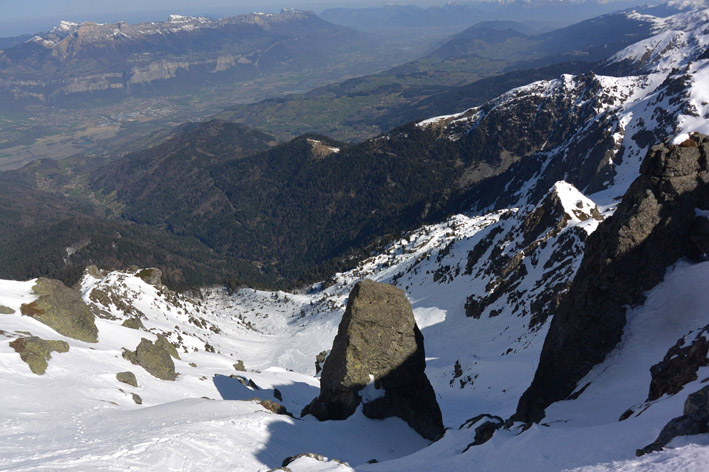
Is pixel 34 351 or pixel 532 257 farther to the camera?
pixel 532 257

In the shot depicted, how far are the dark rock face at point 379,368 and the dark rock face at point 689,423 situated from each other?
64.1ft

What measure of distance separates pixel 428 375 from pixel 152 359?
103 ft

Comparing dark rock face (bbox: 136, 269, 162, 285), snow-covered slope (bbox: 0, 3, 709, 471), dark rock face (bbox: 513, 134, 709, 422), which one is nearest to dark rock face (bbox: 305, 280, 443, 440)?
snow-covered slope (bbox: 0, 3, 709, 471)

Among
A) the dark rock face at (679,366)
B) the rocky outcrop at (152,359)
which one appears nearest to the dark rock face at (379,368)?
the rocky outcrop at (152,359)

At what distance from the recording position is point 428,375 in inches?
1953

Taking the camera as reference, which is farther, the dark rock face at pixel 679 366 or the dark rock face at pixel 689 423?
the dark rock face at pixel 679 366

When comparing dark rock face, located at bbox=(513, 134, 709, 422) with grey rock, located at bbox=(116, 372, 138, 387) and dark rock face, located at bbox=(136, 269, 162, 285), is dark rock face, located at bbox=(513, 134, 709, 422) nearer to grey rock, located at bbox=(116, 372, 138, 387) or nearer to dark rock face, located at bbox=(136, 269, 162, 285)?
grey rock, located at bbox=(116, 372, 138, 387)

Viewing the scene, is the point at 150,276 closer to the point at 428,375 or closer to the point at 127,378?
the point at 127,378

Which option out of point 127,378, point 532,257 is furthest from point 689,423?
point 532,257

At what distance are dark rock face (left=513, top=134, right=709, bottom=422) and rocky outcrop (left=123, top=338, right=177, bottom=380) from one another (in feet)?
105

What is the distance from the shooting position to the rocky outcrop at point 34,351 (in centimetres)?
2771

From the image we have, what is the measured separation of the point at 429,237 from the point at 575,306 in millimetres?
109889

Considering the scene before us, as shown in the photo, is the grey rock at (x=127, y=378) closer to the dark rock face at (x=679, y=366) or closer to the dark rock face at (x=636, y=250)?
the dark rock face at (x=636, y=250)

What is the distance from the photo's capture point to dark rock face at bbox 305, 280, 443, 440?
29853 millimetres
